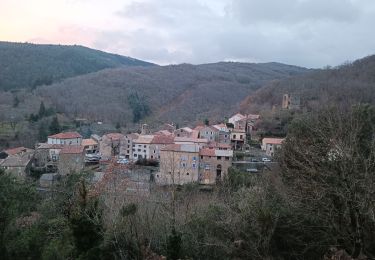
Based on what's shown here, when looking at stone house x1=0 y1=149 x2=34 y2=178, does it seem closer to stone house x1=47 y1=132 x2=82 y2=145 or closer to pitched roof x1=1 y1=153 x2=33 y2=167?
pitched roof x1=1 y1=153 x2=33 y2=167

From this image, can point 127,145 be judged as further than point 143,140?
Yes

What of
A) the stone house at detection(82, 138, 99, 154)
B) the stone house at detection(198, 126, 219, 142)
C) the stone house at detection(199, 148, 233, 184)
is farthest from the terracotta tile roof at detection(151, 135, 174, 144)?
the stone house at detection(82, 138, 99, 154)

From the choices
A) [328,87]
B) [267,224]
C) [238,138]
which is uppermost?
[328,87]

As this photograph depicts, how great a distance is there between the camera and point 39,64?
109062 mm

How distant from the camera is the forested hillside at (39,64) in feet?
310

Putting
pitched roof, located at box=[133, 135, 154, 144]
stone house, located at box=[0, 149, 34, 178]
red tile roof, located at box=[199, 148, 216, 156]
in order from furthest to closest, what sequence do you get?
1. pitched roof, located at box=[133, 135, 154, 144]
2. stone house, located at box=[0, 149, 34, 178]
3. red tile roof, located at box=[199, 148, 216, 156]

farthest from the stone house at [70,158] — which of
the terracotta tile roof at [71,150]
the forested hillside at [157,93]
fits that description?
the forested hillside at [157,93]

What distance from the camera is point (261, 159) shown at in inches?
1313

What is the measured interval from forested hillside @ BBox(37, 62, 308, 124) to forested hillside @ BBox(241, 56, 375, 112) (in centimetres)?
612

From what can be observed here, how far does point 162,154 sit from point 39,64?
3479 inches

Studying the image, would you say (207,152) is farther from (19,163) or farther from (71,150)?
(19,163)

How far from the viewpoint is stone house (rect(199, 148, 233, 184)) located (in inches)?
1198

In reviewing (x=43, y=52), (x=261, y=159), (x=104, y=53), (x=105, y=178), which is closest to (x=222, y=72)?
(x=43, y=52)

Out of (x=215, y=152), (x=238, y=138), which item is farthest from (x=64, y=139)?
(x=215, y=152)
